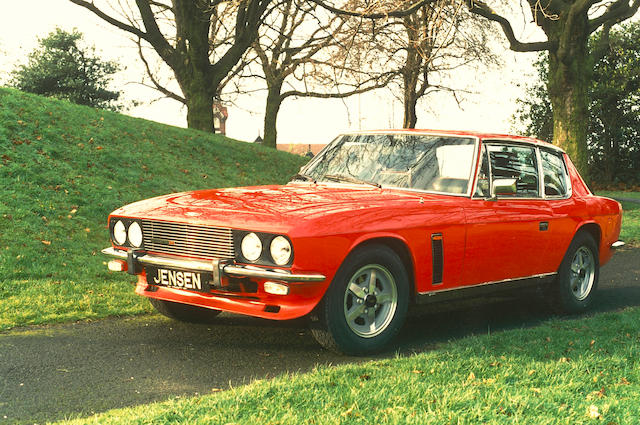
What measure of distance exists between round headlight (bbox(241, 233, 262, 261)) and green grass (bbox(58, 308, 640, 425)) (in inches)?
34.9

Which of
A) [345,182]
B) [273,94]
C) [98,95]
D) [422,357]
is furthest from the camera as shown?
[98,95]

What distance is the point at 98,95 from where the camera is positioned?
3697cm

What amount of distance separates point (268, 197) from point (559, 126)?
13.6 metres

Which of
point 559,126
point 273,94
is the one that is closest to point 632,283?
point 559,126

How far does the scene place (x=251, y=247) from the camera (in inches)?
199

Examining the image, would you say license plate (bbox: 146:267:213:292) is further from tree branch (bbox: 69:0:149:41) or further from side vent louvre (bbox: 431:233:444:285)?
tree branch (bbox: 69:0:149:41)

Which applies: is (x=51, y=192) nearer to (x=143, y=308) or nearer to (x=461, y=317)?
(x=143, y=308)

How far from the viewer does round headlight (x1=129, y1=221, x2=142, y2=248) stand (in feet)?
19.0

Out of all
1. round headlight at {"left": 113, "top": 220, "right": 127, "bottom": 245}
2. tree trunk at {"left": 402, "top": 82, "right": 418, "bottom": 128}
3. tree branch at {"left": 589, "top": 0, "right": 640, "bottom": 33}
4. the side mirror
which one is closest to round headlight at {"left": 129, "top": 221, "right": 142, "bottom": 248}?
round headlight at {"left": 113, "top": 220, "right": 127, "bottom": 245}

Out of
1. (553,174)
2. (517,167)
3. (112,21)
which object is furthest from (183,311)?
(112,21)

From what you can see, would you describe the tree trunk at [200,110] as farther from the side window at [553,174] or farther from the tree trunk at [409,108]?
the side window at [553,174]

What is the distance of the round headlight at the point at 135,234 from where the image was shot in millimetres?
5793

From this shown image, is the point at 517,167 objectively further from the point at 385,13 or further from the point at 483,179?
the point at 385,13

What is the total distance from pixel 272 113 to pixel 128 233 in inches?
1049
